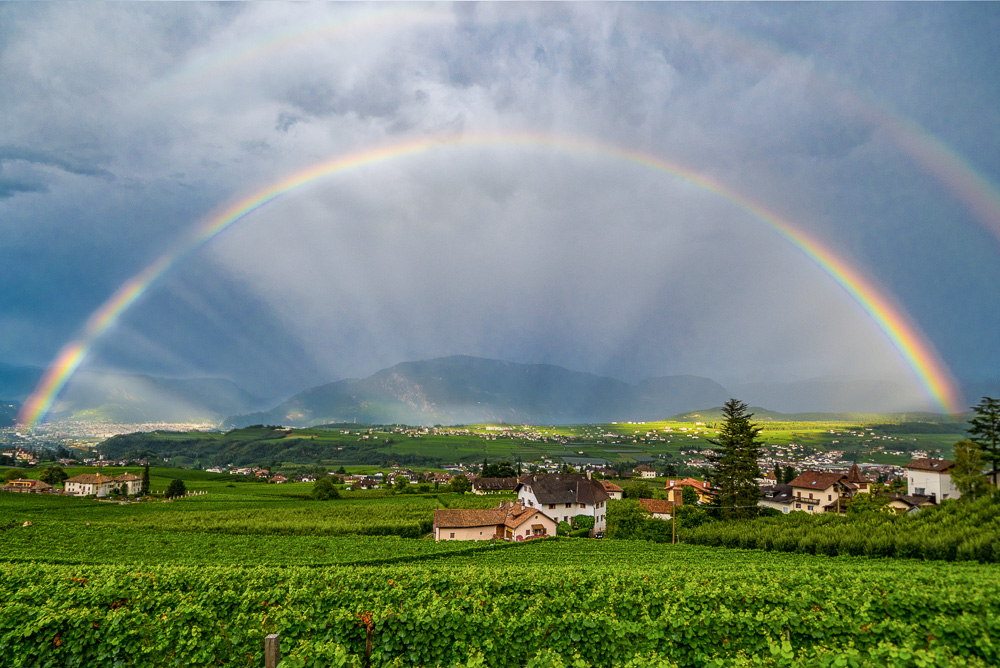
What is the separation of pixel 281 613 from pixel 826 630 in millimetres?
11999

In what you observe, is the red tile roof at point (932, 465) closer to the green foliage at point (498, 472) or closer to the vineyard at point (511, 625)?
the vineyard at point (511, 625)

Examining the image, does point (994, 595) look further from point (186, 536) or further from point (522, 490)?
point (522, 490)

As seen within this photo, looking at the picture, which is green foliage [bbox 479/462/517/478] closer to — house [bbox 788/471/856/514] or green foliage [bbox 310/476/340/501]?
green foliage [bbox 310/476/340/501]

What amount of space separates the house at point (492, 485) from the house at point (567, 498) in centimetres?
2726

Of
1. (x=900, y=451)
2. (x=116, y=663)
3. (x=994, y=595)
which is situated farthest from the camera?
(x=900, y=451)

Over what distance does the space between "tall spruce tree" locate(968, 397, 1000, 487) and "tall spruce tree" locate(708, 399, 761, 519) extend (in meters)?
16.6

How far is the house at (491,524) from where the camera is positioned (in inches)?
1843

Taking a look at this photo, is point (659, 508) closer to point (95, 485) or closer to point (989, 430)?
point (989, 430)

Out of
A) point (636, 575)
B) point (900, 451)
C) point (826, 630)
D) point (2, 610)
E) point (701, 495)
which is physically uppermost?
point (2, 610)

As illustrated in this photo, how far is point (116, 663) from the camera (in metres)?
8.96

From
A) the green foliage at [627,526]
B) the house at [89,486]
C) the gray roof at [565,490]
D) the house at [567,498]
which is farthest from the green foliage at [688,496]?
the house at [89,486]

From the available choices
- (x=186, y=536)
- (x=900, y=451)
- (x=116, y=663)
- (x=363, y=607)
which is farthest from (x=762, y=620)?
(x=900, y=451)

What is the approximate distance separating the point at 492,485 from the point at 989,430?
2858 inches

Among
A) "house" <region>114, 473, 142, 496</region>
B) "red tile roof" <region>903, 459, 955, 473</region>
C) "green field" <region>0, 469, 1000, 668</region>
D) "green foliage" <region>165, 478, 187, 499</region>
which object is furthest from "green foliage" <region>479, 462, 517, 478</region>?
"green field" <region>0, 469, 1000, 668</region>
